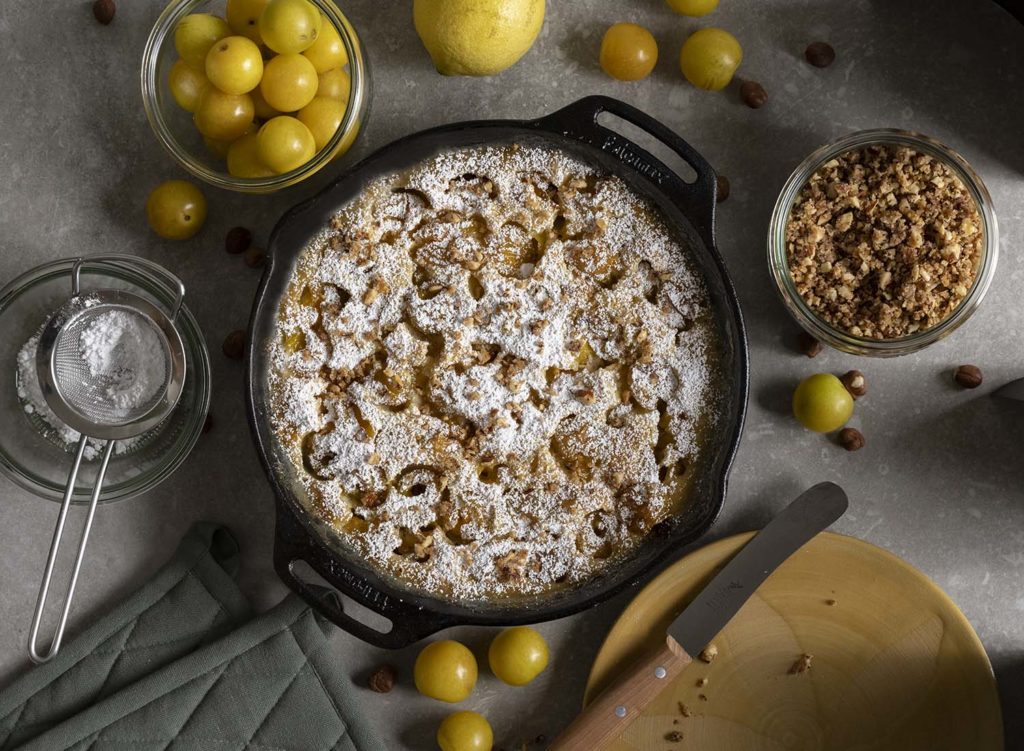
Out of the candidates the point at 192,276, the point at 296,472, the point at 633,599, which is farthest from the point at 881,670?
the point at 192,276

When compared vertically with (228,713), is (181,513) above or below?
above

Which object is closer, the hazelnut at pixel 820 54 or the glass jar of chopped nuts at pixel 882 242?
the glass jar of chopped nuts at pixel 882 242

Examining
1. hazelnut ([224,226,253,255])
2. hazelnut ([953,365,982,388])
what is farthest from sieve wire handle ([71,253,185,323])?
hazelnut ([953,365,982,388])

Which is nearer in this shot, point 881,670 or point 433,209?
point 433,209

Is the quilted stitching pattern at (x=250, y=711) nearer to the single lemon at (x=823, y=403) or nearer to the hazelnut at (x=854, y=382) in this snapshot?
the single lemon at (x=823, y=403)

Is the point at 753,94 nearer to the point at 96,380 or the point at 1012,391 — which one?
the point at 1012,391

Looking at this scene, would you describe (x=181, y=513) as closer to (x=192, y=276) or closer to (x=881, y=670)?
(x=192, y=276)

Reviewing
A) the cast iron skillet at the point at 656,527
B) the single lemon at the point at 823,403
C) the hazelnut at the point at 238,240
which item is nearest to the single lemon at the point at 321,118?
the cast iron skillet at the point at 656,527
